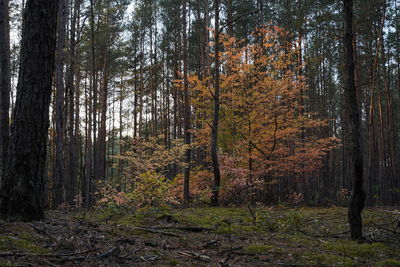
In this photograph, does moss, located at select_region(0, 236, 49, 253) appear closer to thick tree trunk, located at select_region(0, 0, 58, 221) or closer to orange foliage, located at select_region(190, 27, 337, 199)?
thick tree trunk, located at select_region(0, 0, 58, 221)

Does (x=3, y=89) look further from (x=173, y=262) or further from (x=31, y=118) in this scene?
A: (x=173, y=262)

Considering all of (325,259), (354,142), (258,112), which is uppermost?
(258,112)

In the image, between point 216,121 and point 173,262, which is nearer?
point 173,262

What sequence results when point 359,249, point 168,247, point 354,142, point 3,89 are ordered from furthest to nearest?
point 3,89 < point 354,142 < point 359,249 < point 168,247

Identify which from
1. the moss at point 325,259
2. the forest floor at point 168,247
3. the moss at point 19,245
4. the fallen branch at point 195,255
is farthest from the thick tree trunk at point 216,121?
the moss at point 19,245

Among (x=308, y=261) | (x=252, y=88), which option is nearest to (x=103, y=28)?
(x=252, y=88)

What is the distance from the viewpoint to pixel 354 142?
5285mm

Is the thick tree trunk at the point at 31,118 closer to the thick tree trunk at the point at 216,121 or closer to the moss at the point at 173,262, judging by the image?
the moss at the point at 173,262

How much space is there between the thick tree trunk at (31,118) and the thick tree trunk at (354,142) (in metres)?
4.79

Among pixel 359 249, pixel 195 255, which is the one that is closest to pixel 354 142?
pixel 359 249

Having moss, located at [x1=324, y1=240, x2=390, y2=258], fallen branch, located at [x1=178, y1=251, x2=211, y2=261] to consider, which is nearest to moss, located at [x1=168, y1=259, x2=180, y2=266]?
fallen branch, located at [x1=178, y1=251, x2=211, y2=261]

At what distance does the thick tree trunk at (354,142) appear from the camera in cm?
526

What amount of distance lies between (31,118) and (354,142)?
503 centimetres

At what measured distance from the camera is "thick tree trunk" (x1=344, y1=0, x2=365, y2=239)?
5262 millimetres
